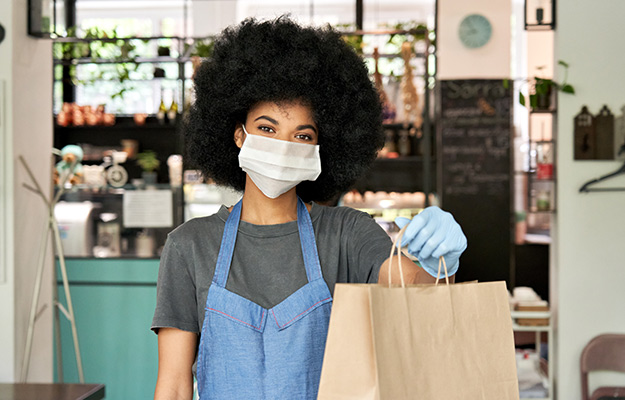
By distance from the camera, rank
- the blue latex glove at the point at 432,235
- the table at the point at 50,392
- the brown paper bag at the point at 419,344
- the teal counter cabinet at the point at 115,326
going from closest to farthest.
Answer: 1. the brown paper bag at the point at 419,344
2. the blue latex glove at the point at 432,235
3. the table at the point at 50,392
4. the teal counter cabinet at the point at 115,326

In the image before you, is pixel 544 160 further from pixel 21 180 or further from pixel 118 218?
pixel 21 180

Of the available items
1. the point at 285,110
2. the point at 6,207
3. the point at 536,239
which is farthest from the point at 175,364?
the point at 536,239

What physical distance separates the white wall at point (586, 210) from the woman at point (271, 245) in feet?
7.49

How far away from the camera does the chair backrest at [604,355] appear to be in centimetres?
338

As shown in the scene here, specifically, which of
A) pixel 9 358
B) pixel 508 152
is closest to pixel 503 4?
pixel 508 152

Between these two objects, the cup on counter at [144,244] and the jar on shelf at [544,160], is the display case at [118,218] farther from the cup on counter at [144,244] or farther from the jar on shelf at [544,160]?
the jar on shelf at [544,160]

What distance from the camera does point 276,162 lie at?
1.35 metres

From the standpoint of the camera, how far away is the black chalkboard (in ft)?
18.6

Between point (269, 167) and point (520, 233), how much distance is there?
5.23m

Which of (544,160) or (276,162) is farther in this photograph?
(544,160)

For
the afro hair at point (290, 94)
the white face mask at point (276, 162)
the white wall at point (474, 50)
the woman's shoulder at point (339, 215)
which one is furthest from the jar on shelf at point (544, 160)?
the white face mask at point (276, 162)

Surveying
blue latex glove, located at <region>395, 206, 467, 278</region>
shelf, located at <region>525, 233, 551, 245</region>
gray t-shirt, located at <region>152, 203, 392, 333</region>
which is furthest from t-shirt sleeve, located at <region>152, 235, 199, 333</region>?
shelf, located at <region>525, 233, 551, 245</region>

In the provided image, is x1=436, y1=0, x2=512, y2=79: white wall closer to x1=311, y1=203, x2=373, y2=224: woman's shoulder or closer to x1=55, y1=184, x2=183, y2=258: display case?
x1=55, y1=184, x2=183, y2=258: display case

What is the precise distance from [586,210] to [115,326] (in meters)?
2.84
